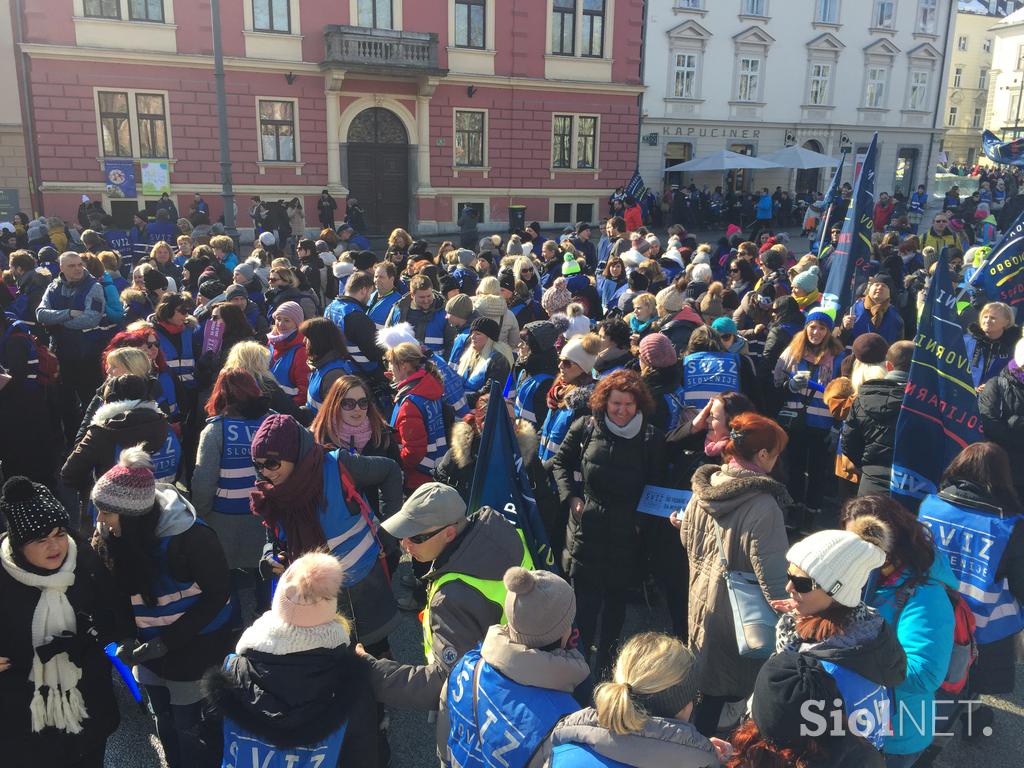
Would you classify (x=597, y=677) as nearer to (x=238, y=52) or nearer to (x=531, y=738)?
(x=531, y=738)

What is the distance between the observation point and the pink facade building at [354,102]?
19.9 meters

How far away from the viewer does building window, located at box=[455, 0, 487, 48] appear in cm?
2358

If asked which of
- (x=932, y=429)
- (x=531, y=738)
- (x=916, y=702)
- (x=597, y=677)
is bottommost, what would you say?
(x=597, y=677)

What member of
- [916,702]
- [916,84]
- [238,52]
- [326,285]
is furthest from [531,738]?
[916,84]

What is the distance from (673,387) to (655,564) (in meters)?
1.12

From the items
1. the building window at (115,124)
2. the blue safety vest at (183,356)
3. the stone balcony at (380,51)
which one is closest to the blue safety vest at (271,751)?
the blue safety vest at (183,356)

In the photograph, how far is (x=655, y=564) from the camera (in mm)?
4562

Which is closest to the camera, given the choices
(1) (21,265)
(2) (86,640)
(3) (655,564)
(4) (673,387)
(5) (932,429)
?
(2) (86,640)

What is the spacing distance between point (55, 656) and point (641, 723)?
2.07m

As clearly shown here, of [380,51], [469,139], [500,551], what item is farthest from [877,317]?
[469,139]

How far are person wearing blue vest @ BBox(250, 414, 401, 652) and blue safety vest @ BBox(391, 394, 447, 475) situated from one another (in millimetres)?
1111

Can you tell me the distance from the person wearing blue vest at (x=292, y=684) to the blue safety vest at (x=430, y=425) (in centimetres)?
243

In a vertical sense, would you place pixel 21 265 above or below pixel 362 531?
above

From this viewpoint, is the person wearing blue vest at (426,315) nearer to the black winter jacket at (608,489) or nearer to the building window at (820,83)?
the black winter jacket at (608,489)
